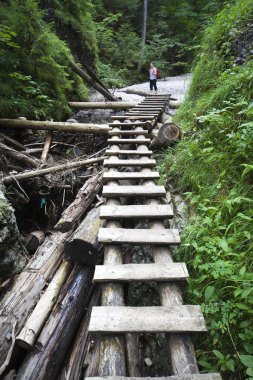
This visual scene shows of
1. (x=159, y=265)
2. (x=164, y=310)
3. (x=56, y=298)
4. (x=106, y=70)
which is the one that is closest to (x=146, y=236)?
(x=159, y=265)

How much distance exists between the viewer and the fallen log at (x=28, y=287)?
99.6 inches

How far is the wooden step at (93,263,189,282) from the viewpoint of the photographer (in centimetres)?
220

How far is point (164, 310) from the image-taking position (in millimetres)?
1958

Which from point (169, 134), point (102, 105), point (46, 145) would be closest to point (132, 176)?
point (169, 134)

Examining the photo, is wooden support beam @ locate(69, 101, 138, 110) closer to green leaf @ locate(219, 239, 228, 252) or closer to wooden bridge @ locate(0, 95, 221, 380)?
wooden bridge @ locate(0, 95, 221, 380)

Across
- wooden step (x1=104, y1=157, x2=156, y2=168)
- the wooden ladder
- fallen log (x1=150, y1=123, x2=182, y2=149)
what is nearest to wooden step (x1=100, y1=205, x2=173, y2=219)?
the wooden ladder

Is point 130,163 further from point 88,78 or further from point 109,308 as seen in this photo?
point 88,78

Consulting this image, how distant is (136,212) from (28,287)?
147cm

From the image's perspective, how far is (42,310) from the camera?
8.48ft

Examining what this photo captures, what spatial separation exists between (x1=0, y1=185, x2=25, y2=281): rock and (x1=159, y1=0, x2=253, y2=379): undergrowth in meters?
2.05

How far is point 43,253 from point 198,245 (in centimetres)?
194

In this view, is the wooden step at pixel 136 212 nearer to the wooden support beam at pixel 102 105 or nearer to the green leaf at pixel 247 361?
the green leaf at pixel 247 361

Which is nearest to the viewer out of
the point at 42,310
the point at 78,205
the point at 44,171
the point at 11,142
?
the point at 42,310

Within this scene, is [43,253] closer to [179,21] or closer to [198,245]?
[198,245]
